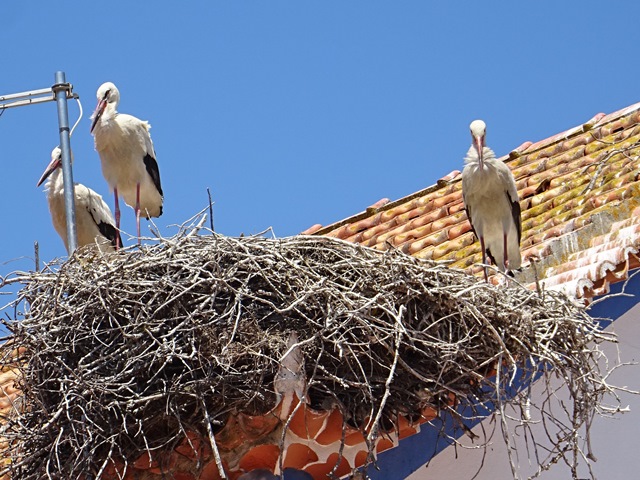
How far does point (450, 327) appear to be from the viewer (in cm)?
544

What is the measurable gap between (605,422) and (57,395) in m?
2.49

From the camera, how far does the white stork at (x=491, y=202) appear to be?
7691 mm

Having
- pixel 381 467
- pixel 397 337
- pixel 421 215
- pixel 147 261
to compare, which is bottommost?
pixel 381 467

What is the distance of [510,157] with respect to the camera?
969cm

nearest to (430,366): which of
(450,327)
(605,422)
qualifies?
(450,327)

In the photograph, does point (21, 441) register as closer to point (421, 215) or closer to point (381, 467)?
point (381, 467)

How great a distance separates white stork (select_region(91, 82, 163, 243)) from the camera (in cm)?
854

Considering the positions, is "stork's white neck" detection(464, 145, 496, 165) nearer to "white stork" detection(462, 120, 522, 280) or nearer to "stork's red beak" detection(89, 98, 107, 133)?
"white stork" detection(462, 120, 522, 280)

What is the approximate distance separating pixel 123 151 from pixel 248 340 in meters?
3.54

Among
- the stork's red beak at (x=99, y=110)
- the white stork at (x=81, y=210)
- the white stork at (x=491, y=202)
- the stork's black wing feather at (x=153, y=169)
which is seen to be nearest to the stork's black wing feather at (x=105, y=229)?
the white stork at (x=81, y=210)

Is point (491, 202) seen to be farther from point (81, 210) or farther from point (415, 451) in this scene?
point (81, 210)

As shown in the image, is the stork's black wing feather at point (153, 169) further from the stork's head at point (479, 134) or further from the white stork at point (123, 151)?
the stork's head at point (479, 134)

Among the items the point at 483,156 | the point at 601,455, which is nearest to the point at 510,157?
the point at 483,156

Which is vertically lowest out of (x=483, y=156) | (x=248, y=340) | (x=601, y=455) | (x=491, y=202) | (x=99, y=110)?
(x=601, y=455)
